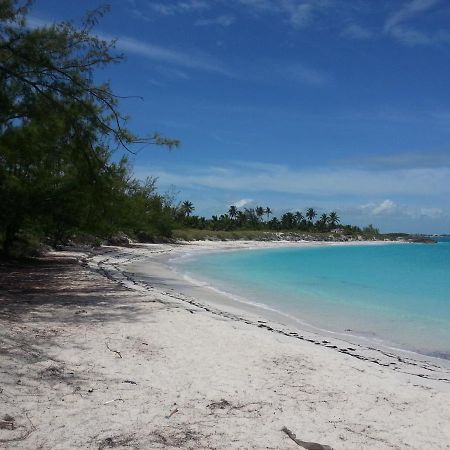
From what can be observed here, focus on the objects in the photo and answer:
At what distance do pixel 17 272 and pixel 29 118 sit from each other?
680 cm

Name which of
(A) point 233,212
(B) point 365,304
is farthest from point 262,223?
(B) point 365,304

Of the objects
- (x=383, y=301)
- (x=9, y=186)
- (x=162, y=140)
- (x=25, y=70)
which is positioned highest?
(x=25, y=70)

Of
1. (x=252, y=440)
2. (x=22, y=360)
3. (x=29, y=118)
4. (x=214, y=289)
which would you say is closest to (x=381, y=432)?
(x=252, y=440)

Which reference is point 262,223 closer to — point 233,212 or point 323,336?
point 233,212

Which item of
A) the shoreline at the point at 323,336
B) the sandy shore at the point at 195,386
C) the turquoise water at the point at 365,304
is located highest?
the sandy shore at the point at 195,386

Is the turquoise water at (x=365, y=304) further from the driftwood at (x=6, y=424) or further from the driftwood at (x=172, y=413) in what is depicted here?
the driftwood at (x=6, y=424)

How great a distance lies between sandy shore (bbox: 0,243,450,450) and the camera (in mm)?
4262

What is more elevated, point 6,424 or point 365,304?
point 6,424

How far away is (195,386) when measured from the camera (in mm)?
5605

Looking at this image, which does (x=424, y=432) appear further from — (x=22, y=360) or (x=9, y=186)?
(x=9, y=186)

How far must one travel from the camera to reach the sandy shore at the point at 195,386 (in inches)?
168

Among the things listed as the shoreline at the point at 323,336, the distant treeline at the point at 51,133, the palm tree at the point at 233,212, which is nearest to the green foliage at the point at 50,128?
the distant treeline at the point at 51,133

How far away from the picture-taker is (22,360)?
5805mm

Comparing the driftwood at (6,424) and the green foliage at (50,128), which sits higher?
the green foliage at (50,128)
